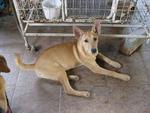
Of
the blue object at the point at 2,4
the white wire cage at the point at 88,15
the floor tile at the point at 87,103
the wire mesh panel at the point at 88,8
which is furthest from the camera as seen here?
the blue object at the point at 2,4

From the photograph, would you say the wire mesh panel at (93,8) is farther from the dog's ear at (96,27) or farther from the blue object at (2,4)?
the blue object at (2,4)

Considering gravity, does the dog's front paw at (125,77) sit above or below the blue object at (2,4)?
below

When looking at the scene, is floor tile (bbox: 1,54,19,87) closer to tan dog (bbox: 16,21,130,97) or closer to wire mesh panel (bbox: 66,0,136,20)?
tan dog (bbox: 16,21,130,97)

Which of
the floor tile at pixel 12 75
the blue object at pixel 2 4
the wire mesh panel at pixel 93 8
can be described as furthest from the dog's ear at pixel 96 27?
the blue object at pixel 2 4

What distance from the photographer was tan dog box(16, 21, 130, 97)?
1.50 metres

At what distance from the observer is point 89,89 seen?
62.8 inches

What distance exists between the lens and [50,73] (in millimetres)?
1529

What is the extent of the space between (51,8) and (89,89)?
669 millimetres

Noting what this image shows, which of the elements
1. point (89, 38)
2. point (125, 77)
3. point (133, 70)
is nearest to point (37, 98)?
point (89, 38)

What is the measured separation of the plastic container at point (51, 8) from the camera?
1670 millimetres

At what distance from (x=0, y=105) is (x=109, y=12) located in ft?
3.98

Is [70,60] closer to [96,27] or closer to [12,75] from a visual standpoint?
[96,27]

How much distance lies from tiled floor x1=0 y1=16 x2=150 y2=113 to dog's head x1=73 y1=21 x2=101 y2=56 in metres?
0.26

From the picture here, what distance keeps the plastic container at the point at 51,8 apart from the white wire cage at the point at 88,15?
0.04 meters
